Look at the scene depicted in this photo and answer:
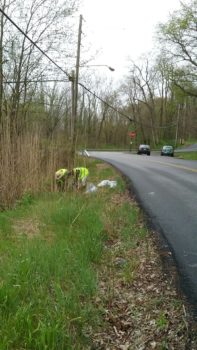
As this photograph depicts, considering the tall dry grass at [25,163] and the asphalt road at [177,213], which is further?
the tall dry grass at [25,163]

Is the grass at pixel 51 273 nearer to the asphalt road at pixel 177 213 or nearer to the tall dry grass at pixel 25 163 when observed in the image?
the asphalt road at pixel 177 213

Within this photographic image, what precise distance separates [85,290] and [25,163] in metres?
6.39

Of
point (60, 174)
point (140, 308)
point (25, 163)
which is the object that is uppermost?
point (25, 163)

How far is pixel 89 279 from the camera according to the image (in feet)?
15.7

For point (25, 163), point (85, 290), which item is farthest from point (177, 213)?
point (85, 290)

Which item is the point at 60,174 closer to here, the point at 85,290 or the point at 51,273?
the point at 51,273

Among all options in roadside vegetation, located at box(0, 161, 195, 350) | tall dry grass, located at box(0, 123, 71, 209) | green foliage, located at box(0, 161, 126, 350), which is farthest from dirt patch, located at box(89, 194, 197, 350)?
tall dry grass, located at box(0, 123, 71, 209)

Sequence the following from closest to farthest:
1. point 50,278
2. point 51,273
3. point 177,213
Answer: point 50,278 < point 51,273 < point 177,213

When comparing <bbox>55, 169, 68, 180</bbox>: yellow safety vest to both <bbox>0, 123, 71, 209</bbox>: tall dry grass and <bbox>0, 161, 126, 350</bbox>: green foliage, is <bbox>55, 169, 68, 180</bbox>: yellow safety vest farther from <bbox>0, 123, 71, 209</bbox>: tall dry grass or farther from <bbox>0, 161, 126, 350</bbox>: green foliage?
<bbox>0, 161, 126, 350</bbox>: green foliage

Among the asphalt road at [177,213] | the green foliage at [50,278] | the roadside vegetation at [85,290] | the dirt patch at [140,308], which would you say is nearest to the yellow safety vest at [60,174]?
the asphalt road at [177,213]

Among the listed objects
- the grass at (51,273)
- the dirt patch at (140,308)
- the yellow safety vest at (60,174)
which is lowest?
the dirt patch at (140,308)

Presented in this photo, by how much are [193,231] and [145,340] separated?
3.57m

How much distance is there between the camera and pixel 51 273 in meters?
4.90

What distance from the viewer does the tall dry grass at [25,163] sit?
9.70 metres
